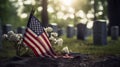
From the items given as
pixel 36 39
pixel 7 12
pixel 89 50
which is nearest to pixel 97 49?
pixel 89 50

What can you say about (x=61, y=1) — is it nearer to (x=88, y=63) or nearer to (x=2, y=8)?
(x=2, y=8)

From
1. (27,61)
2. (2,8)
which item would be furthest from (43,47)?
(2,8)

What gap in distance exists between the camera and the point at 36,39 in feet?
33.4

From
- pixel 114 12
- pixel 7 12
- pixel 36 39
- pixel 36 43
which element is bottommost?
pixel 36 43

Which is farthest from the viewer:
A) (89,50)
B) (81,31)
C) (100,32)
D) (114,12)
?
(114,12)

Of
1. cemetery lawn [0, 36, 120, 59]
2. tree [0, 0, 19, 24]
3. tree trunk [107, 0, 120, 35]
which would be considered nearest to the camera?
cemetery lawn [0, 36, 120, 59]

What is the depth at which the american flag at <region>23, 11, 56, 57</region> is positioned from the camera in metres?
10.2

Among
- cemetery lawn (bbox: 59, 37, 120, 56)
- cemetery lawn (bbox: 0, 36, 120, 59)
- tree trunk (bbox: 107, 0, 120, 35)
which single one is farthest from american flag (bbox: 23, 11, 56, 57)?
tree trunk (bbox: 107, 0, 120, 35)

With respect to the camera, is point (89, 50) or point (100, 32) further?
point (100, 32)

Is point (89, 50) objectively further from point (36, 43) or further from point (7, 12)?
point (7, 12)

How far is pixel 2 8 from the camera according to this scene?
55.4 metres

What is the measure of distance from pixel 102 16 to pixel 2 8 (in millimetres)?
15675

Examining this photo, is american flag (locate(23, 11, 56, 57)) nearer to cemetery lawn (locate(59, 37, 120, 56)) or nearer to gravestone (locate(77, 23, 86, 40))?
cemetery lawn (locate(59, 37, 120, 56))

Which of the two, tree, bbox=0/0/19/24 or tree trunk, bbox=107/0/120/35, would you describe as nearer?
tree trunk, bbox=107/0/120/35
